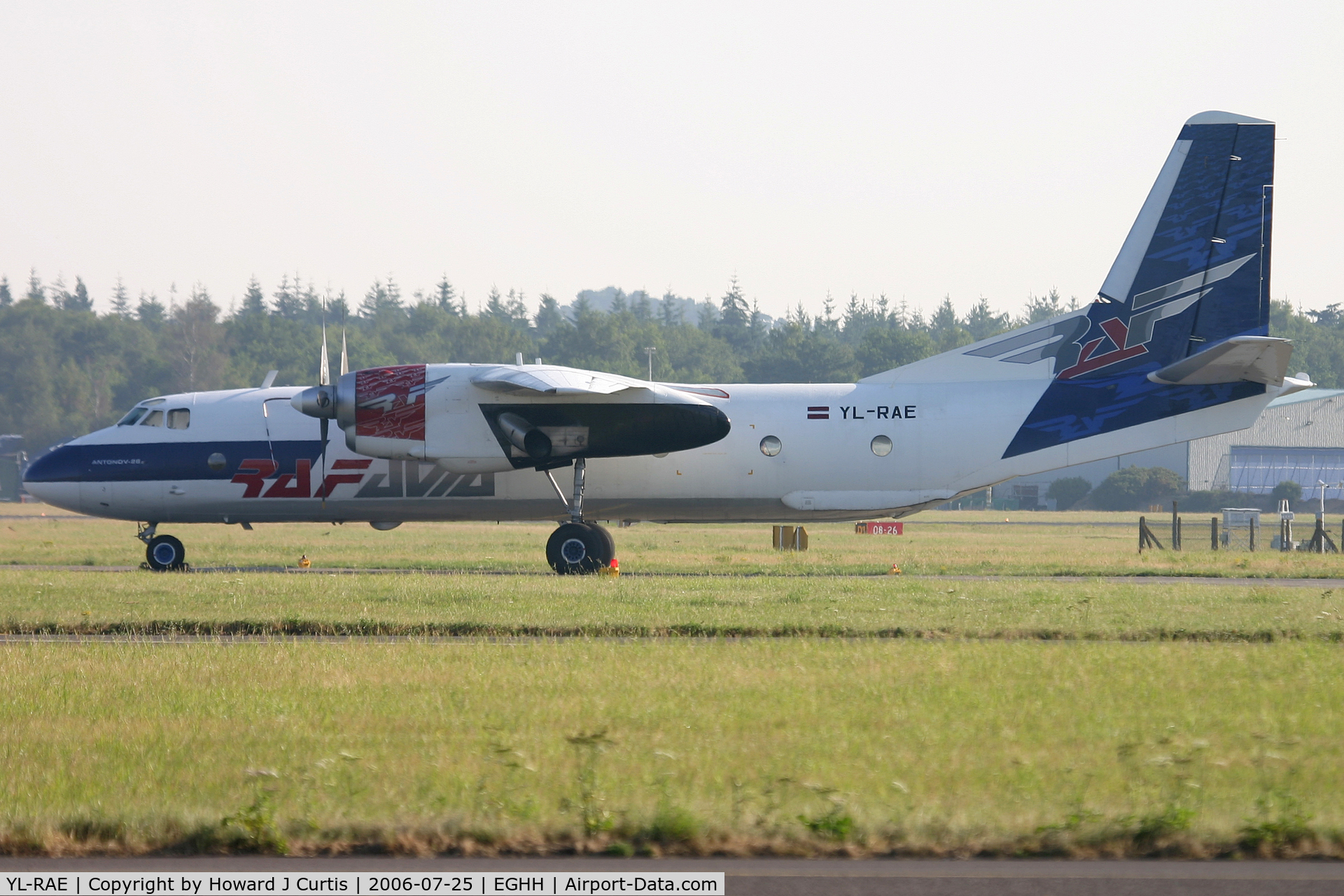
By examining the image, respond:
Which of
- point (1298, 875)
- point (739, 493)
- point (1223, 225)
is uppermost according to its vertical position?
point (1223, 225)

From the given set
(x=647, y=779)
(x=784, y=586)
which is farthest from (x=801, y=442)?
(x=647, y=779)

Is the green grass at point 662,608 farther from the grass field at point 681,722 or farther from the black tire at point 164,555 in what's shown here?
the black tire at point 164,555

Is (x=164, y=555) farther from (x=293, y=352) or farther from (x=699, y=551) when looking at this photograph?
(x=293, y=352)

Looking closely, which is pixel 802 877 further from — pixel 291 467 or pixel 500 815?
pixel 291 467

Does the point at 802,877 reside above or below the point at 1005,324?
below

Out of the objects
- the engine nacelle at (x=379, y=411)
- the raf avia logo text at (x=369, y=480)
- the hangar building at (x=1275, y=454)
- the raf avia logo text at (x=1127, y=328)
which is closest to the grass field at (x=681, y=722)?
the engine nacelle at (x=379, y=411)

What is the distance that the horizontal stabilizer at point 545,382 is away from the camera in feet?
75.8

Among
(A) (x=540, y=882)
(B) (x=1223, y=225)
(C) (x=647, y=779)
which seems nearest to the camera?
(A) (x=540, y=882)

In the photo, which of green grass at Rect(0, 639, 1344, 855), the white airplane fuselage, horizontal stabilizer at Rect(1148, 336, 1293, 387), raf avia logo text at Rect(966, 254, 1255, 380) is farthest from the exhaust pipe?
horizontal stabilizer at Rect(1148, 336, 1293, 387)

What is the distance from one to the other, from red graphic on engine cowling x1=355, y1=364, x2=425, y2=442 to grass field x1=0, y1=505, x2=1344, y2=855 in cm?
406

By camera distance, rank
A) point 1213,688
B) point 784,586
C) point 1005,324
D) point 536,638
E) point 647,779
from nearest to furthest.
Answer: point 647,779 → point 1213,688 → point 536,638 → point 784,586 → point 1005,324

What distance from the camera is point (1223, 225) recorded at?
2461cm

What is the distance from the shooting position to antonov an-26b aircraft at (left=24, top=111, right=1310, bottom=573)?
24.0 meters

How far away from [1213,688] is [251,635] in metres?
11.3
